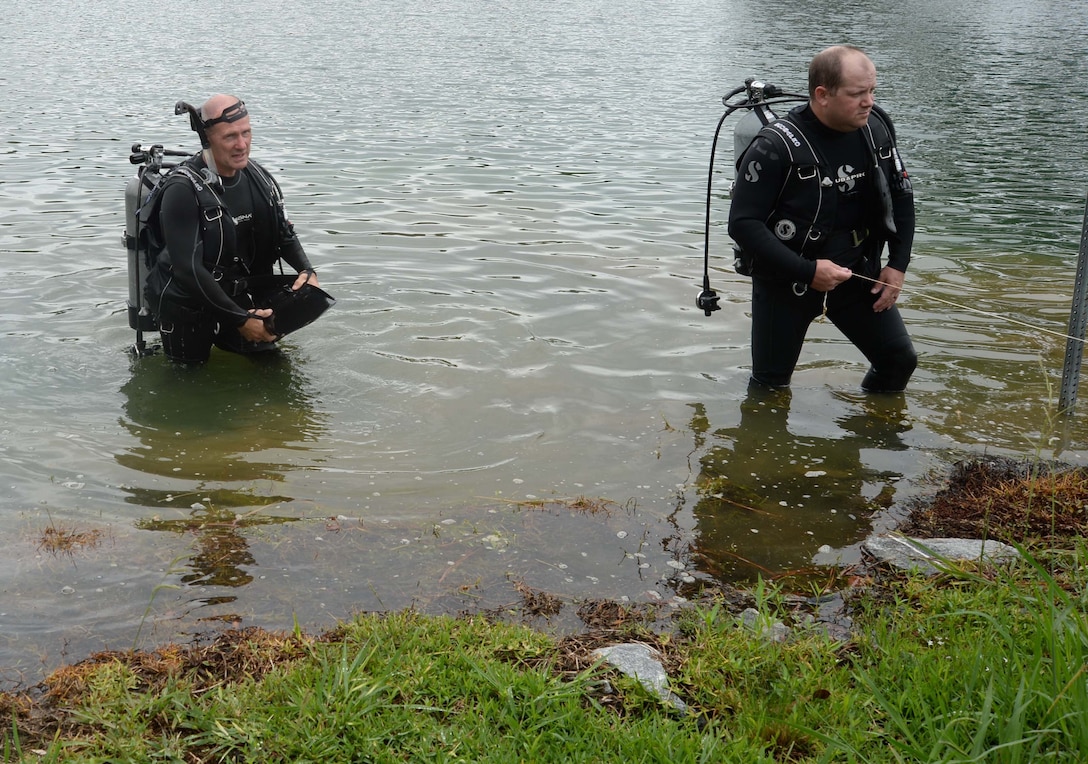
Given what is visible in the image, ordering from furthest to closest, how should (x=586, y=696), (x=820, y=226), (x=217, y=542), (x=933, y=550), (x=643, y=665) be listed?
(x=820, y=226), (x=217, y=542), (x=933, y=550), (x=643, y=665), (x=586, y=696)

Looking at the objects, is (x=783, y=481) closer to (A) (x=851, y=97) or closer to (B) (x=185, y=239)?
(A) (x=851, y=97)

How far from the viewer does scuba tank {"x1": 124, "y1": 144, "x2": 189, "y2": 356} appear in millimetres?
6707

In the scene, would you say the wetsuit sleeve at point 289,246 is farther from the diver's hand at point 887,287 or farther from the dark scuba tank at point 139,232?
the diver's hand at point 887,287

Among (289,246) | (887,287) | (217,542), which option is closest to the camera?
(217,542)

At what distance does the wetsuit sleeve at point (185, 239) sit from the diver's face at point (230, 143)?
0.34 m

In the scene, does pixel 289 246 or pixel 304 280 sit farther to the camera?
pixel 289 246

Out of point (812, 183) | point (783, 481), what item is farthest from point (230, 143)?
point (783, 481)

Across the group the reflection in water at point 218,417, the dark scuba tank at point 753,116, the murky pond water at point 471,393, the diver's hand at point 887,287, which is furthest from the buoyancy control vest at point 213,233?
the diver's hand at point 887,287

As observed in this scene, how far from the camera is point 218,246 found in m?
6.50

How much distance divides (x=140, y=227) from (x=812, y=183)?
4.12m

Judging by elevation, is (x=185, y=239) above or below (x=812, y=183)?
below

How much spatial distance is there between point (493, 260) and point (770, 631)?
688 cm

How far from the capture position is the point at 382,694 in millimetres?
3369

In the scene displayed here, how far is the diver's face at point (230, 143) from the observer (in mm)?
6387
